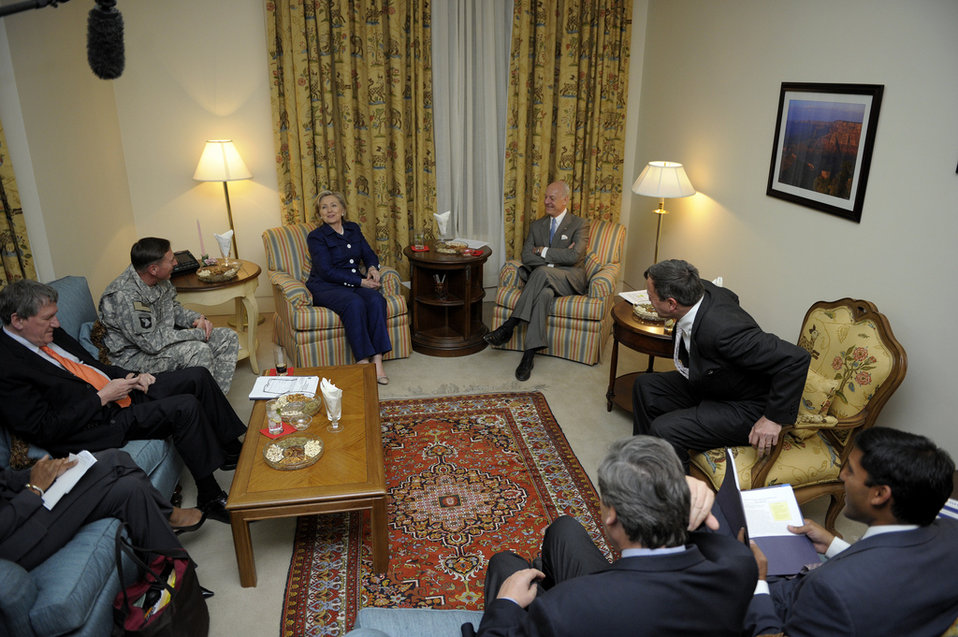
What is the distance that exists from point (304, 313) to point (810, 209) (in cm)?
319

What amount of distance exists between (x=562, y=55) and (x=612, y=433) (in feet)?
10.6

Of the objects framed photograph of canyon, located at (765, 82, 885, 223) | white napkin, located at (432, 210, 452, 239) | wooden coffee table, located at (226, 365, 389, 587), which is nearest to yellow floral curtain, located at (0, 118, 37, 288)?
wooden coffee table, located at (226, 365, 389, 587)

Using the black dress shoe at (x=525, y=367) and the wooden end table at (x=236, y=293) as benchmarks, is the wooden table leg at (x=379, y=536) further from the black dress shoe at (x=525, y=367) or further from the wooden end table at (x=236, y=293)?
the black dress shoe at (x=525, y=367)

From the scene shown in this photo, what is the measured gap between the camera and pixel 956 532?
1655 mm

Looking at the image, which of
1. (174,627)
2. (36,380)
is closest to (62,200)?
(36,380)

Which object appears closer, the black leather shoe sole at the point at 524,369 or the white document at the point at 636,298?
the white document at the point at 636,298

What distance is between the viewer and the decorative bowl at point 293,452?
2684mm

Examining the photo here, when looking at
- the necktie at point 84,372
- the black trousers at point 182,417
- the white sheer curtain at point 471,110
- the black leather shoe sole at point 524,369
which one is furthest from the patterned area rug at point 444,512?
the white sheer curtain at point 471,110

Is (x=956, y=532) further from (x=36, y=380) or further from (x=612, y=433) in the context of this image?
(x=36, y=380)

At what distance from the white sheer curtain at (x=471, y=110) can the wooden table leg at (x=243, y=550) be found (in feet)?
12.0

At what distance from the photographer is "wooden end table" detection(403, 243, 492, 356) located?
4.85 metres

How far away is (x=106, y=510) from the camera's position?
238 cm

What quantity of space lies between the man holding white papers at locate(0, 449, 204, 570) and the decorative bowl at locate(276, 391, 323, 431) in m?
0.61

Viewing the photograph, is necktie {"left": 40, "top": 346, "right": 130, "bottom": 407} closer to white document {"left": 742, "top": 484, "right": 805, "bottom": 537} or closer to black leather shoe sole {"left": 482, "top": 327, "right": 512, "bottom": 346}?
black leather shoe sole {"left": 482, "top": 327, "right": 512, "bottom": 346}
